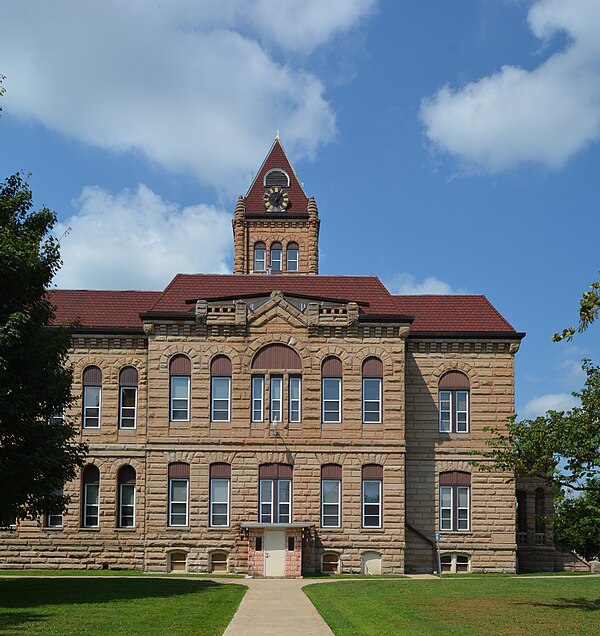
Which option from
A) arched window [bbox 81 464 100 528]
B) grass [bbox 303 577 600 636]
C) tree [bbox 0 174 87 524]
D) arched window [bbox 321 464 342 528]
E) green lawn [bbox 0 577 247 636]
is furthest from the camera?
arched window [bbox 81 464 100 528]

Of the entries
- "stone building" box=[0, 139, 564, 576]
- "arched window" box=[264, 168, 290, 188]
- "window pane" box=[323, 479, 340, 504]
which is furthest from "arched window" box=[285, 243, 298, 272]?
"window pane" box=[323, 479, 340, 504]

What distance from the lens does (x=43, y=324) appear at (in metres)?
29.8

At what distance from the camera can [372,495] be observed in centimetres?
4284

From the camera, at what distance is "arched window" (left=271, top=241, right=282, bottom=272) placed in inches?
2660

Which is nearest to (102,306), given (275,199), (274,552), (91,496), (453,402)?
(91,496)

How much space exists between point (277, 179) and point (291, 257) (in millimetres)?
6227

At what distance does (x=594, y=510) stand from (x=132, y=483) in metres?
26.5

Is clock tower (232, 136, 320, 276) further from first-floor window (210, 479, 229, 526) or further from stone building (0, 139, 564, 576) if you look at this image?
first-floor window (210, 479, 229, 526)

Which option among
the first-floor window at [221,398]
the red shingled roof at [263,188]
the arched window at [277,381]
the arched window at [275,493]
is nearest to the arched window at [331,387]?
the arched window at [277,381]

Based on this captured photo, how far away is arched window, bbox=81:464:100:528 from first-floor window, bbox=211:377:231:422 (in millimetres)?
6386

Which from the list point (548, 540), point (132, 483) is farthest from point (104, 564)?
point (548, 540)

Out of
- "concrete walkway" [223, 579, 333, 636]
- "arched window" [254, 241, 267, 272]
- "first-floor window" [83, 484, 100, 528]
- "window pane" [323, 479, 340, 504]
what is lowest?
"concrete walkway" [223, 579, 333, 636]

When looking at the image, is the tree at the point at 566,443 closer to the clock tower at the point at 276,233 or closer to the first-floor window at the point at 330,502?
the first-floor window at the point at 330,502

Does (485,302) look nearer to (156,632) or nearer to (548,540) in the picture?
→ (548,540)
